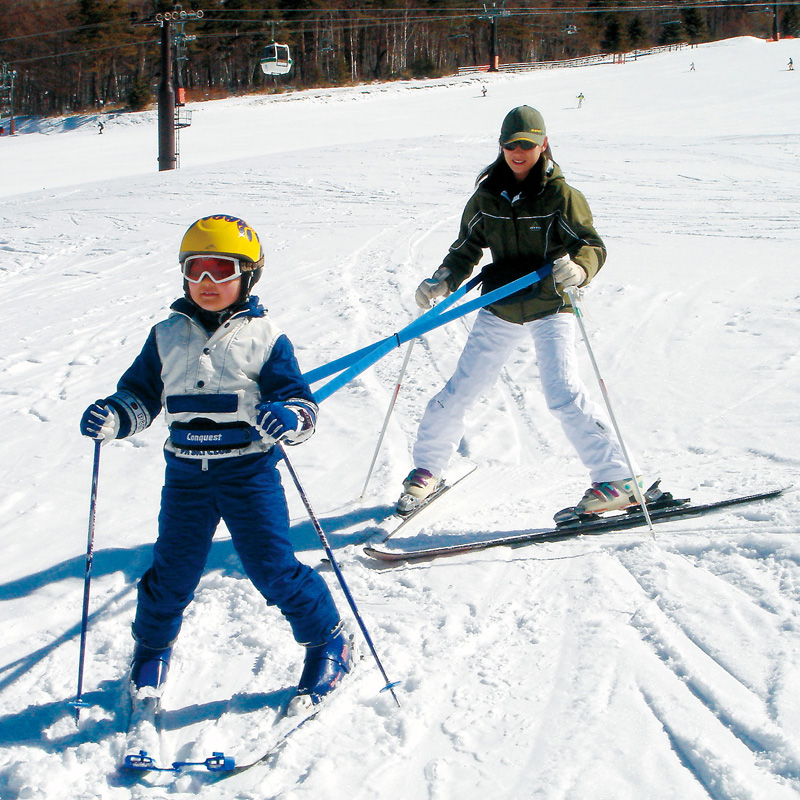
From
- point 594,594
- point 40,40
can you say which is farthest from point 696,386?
point 40,40

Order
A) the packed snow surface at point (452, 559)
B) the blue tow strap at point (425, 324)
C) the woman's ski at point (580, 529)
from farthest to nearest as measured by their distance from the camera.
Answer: the woman's ski at point (580, 529)
the blue tow strap at point (425, 324)
the packed snow surface at point (452, 559)

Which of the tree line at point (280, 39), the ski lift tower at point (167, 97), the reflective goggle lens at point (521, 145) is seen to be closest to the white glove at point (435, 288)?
the reflective goggle lens at point (521, 145)

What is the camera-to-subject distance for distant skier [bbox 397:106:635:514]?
3678mm

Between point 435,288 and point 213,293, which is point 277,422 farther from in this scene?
point 435,288

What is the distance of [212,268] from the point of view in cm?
259

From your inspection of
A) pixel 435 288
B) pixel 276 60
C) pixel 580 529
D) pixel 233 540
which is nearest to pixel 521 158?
pixel 435 288

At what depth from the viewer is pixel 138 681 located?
2.70 meters

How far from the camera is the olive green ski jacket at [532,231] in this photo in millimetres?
3694

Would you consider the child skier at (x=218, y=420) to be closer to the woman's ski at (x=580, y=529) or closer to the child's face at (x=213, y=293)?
the child's face at (x=213, y=293)

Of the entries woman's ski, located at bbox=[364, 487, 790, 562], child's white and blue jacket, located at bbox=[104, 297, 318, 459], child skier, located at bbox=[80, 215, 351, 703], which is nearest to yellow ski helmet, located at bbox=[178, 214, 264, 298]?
child skier, located at bbox=[80, 215, 351, 703]

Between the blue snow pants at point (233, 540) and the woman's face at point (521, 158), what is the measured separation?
1915 millimetres

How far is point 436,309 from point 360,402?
6.81 ft

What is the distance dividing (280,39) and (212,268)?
207 ft

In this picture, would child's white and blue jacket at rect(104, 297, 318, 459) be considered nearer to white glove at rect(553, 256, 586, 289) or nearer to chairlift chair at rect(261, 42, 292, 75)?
white glove at rect(553, 256, 586, 289)
